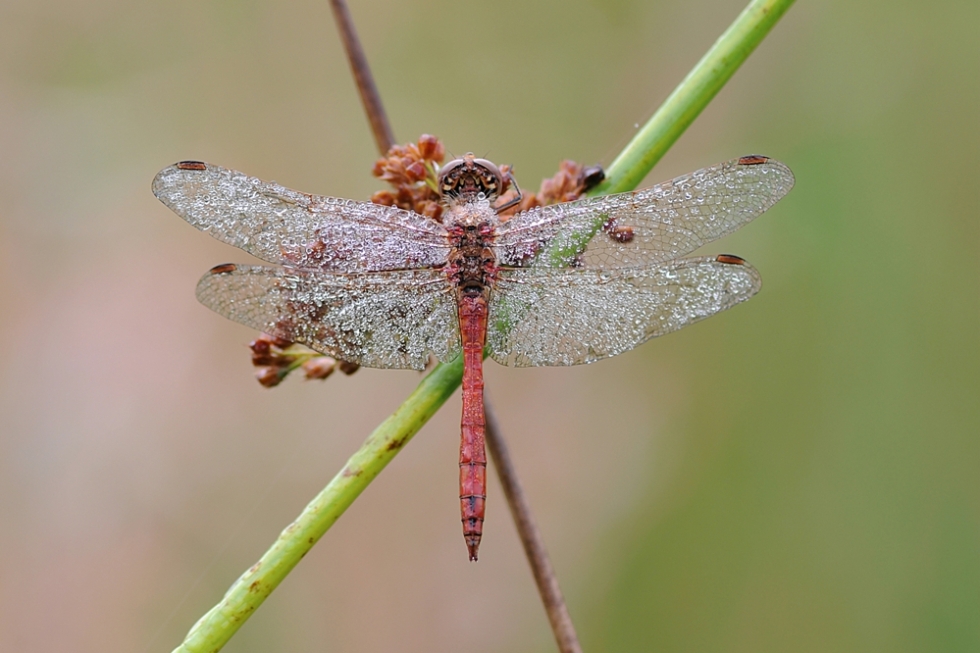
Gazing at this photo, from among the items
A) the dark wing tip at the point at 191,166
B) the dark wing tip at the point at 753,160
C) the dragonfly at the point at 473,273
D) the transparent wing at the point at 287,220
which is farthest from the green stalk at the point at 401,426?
the dark wing tip at the point at 191,166

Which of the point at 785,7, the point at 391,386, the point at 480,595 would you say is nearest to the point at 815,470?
the point at 480,595

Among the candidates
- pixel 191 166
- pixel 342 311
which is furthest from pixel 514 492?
pixel 191 166

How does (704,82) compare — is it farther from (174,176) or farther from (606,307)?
(174,176)

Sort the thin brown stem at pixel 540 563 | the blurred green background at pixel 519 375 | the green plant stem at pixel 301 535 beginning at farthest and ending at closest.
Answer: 1. the blurred green background at pixel 519 375
2. the thin brown stem at pixel 540 563
3. the green plant stem at pixel 301 535

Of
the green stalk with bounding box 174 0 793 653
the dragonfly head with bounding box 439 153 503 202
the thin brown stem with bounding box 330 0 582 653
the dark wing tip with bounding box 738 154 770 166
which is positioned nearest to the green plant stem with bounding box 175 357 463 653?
the green stalk with bounding box 174 0 793 653

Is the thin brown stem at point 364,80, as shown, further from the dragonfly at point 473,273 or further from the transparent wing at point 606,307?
the transparent wing at point 606,307

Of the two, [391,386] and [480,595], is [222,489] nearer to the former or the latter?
[391,386]

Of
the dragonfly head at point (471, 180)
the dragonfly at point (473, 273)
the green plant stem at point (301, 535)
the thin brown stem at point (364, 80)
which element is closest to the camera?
the green plant stem at point (301, 535)
